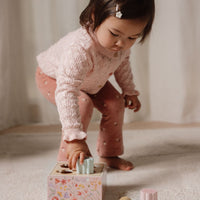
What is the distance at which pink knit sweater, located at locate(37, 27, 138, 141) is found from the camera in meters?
0.97

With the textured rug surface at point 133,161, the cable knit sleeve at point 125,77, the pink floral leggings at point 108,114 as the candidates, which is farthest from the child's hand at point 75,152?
the cable knit sleeve at point 125,77

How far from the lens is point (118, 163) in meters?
1.17

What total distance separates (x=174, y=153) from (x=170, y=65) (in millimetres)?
591

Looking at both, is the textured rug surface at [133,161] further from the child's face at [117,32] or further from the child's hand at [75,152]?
the child's face at [117,32]

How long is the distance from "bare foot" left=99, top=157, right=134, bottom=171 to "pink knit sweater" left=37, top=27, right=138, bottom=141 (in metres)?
0.23

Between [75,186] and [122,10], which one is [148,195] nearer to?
[75,186]

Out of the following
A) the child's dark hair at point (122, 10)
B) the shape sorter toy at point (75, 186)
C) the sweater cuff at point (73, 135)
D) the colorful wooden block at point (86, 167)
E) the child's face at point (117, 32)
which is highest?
the child's dark hair at point (122, 10)

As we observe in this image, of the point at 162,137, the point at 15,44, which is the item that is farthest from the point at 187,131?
the point at 15,44

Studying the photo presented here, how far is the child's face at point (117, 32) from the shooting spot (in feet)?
3.17

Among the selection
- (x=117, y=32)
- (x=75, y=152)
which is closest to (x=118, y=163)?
(x=75, y=152)

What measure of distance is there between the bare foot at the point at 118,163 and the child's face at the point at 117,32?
0.37 meters

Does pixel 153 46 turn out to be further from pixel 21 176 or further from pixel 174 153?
pixel 21 176

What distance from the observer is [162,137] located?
4.86 ft

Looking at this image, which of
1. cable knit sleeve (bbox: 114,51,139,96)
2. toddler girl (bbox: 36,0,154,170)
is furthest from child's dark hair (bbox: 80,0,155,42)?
cable knit sleeve (bbox: 114,51,139,96)
